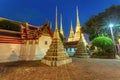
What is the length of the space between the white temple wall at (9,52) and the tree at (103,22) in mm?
11946

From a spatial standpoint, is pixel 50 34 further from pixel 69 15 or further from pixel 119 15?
pixel 69 15

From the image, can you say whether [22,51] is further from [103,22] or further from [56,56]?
[103,22]

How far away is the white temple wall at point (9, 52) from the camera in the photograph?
38.8 ft

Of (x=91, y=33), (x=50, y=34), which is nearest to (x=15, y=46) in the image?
(x=50, y=34)

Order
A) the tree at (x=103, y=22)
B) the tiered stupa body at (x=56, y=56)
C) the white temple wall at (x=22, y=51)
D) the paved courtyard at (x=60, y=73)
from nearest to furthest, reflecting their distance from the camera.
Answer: the paved courtyard at (x=60, y=73)
the tiered stupa body at (x=56, y=56)
the white temple wall at (x=22, y=51)
the tree at (x=103, y=22)

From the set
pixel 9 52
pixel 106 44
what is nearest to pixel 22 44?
pixel 9 52

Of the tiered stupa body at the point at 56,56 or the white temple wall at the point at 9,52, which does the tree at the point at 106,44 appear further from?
the white temple wall at the point at 9,52

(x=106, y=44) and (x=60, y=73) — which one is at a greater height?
(x=106, y=44)

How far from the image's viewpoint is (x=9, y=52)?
12.3m

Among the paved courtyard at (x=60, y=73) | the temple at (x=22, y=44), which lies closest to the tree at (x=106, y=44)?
the temple at (x=22, y=44)

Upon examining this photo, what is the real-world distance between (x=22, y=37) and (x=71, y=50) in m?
14.7

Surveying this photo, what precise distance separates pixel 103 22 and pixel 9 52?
13.8m

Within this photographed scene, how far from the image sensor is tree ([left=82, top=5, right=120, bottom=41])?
57.6 feet

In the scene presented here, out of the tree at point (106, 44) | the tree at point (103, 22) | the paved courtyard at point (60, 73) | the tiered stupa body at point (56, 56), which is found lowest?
the paved courtyard at point (60, 73)
